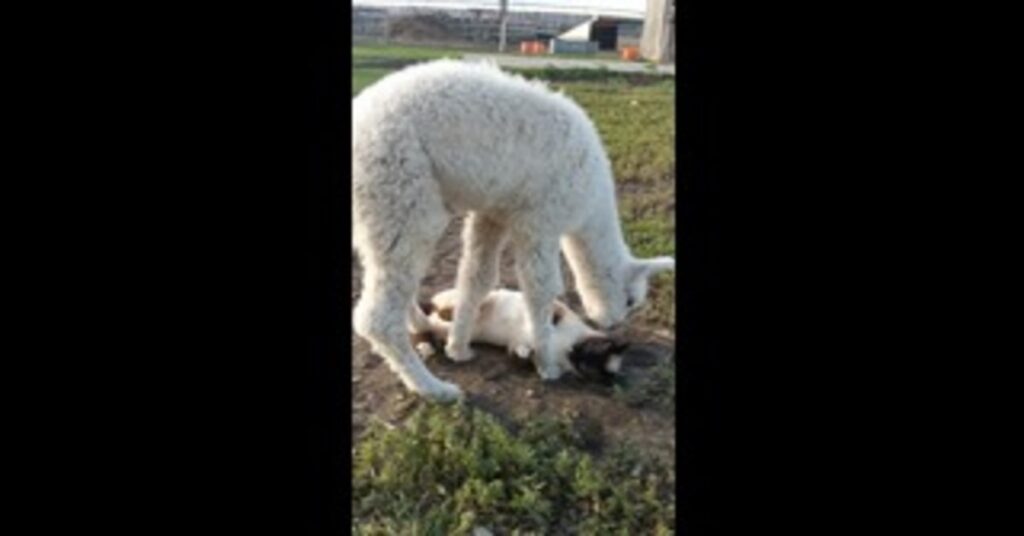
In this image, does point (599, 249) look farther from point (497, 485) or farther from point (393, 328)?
point (497, 485)

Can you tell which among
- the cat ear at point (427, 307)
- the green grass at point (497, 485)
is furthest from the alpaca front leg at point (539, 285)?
the green grass at point (497, 485)

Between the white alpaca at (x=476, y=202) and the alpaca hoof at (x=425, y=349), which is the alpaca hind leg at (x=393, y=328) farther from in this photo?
the alpaca hoof at (x=425, y=349)

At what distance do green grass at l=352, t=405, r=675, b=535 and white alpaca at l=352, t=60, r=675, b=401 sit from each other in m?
0.41

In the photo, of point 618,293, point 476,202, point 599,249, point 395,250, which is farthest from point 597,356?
point 395,250

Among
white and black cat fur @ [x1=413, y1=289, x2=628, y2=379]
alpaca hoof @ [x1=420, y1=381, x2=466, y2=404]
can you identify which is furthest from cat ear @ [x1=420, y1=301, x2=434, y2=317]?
alpaca hoof @ [x1=420, y1=381, x2=466, y2=404]

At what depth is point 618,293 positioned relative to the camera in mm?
3301

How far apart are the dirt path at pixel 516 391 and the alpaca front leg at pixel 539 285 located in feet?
0.42

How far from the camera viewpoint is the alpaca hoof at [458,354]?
3.16 metres

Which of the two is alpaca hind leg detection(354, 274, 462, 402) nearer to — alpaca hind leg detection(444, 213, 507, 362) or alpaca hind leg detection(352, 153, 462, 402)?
alpaca hind leg detection(352, 153, 462, 402)

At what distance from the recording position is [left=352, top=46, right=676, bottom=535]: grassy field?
1941 millimetres

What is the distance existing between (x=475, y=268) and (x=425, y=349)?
333 mm
